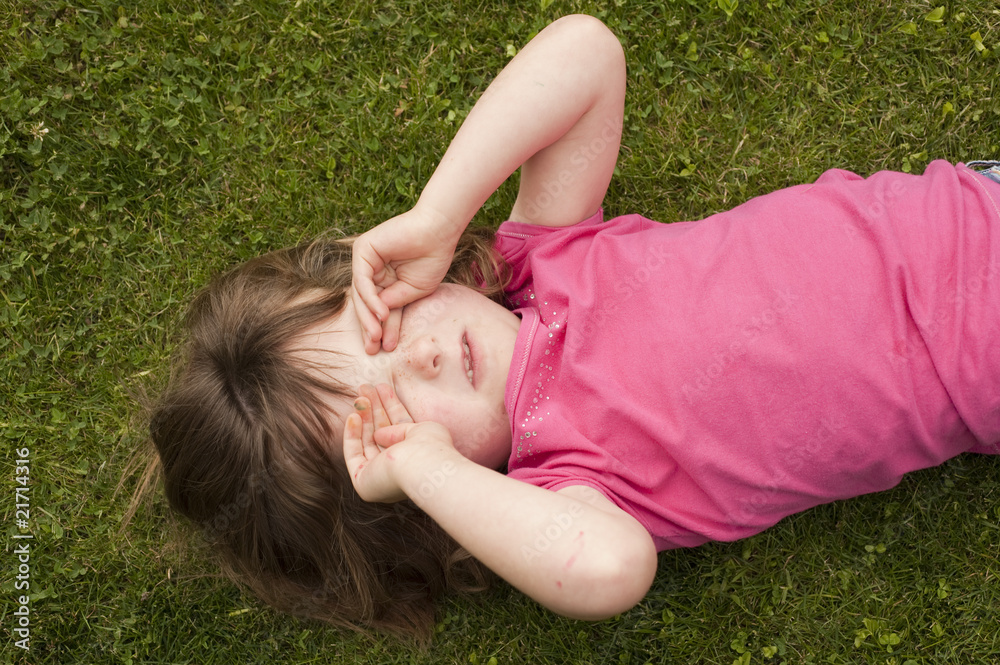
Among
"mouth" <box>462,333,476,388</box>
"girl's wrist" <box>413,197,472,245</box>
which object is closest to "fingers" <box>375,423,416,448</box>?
"mouth" <box>462,333,476,388</box>

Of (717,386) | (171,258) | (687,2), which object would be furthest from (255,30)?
(717,386)

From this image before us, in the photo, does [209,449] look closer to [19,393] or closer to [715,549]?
[19,393]

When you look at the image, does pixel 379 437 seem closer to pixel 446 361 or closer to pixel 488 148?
pixel 446 361

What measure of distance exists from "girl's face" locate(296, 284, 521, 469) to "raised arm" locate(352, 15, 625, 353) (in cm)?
5

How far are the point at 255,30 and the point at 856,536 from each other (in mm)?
2986

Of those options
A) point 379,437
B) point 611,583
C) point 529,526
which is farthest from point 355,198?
point 611,583

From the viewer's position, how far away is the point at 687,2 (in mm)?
2754

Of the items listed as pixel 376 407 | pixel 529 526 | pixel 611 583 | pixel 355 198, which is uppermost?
pixel 355 198

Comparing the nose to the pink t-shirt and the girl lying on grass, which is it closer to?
the girl lying on grass

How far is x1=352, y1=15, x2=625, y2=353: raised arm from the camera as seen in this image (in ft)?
7.00

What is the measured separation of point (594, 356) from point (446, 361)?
A: 17.3 inches

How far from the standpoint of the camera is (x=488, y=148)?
2.16 meters

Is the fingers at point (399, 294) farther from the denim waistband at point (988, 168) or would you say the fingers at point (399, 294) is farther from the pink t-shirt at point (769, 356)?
the denim waistband at point (988, 168)

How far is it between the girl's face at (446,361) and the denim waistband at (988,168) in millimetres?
1520
